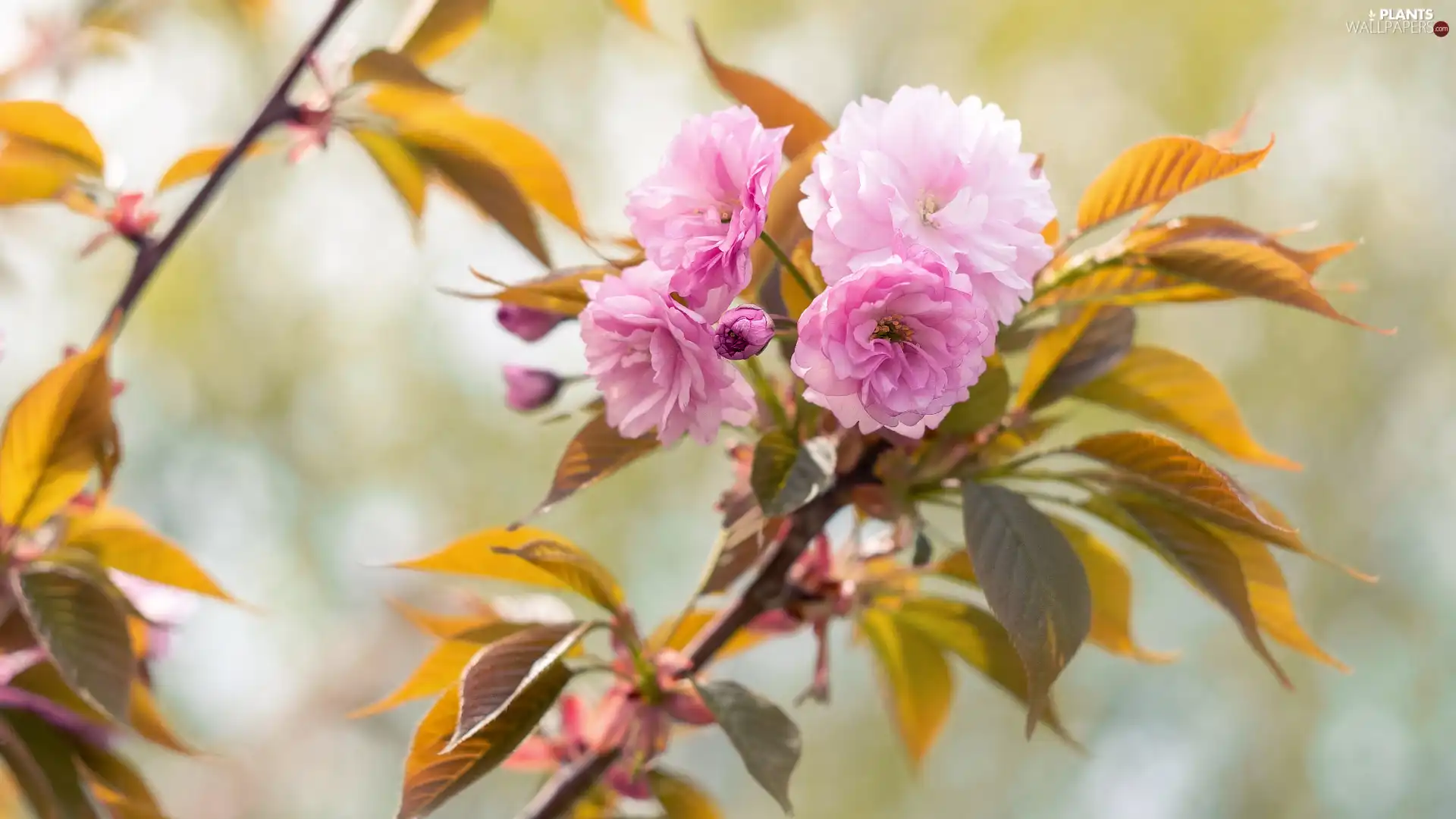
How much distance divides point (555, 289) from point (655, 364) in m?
0.08

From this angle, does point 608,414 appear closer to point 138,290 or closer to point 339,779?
point 138,290

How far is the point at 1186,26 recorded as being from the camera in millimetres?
3197

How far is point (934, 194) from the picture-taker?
40 cm

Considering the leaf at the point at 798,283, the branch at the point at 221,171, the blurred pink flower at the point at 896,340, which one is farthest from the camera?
the branch at the point at 221,171

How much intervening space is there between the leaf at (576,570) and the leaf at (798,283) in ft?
0.42

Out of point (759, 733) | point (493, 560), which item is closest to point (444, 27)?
point (493, 560)

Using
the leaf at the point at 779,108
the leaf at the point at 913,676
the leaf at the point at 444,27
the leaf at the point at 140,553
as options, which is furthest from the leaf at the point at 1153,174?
the leaf at the point at 140,553

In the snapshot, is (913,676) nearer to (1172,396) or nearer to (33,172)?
(1172,396)

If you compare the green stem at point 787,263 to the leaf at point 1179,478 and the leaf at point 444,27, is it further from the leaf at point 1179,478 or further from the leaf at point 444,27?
the leaf at point 444,27

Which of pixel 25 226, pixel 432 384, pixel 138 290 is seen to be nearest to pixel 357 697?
pixel 432 384

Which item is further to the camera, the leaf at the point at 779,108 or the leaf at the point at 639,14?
the leaf at the point at 639,14

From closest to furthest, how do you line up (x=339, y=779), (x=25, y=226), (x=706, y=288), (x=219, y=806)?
Result: (x=706, y=288)
(x=25, y=226)
(x=219, y=806)
(x=339, y=779)

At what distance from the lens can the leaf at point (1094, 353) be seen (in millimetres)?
509

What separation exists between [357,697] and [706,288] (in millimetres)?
2787
